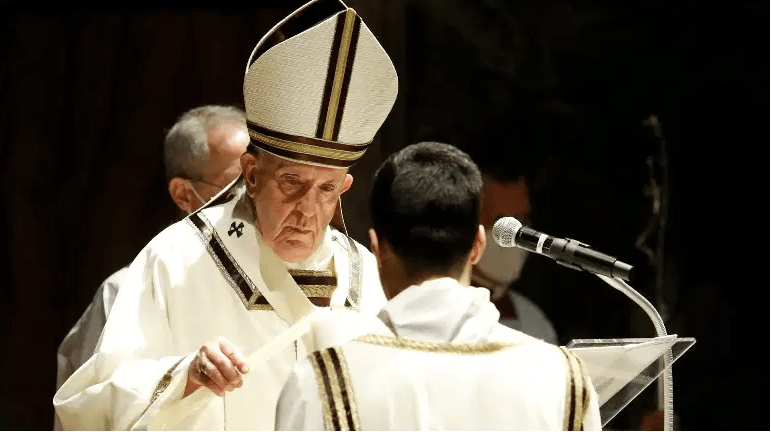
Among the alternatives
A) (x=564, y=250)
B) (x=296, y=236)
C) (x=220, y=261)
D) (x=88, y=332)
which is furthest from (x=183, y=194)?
(x=564, y=250)

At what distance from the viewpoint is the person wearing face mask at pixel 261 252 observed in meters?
2.85

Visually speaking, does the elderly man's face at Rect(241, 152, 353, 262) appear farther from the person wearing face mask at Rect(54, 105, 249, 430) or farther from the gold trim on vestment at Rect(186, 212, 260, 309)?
the person wearing face mask at Rect(54, 105, 249, 430)

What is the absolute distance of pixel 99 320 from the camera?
377 cm

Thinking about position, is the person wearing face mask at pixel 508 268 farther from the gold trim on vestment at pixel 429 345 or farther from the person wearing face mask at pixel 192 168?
the gold trim on vestment at pixel 429 345

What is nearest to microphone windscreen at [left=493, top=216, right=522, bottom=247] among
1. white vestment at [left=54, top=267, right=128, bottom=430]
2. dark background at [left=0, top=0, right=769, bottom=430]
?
white vestment at [left=54, top=267, right=128, bottom=430]

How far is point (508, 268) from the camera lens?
466 cm

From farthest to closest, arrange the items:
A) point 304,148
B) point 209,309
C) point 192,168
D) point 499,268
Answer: point 499,268, point 192,168, point 209,309, point 304,148

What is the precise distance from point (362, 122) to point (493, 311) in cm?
98

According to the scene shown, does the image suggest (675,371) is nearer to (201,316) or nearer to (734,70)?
(734,70)

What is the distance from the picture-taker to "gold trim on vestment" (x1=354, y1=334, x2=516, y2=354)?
202cm

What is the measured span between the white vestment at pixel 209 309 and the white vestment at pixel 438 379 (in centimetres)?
88

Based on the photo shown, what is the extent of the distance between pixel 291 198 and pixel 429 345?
38.0 inches

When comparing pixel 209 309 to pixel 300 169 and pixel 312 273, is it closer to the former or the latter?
pixel 312 273

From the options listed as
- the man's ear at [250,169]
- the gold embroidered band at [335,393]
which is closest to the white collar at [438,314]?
the gold embroidered band at [335,393]
